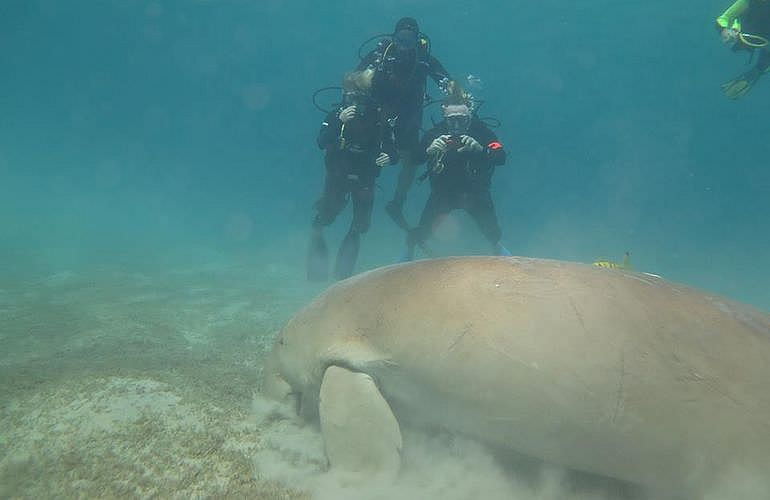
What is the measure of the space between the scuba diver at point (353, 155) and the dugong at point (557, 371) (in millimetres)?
5779

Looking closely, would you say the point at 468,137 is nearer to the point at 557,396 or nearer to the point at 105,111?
the point at 557,396

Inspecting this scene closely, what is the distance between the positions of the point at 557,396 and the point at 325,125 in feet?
24.2

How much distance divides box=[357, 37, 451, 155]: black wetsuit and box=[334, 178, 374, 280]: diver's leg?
3.75 ft

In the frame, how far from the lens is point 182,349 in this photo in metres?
5.14

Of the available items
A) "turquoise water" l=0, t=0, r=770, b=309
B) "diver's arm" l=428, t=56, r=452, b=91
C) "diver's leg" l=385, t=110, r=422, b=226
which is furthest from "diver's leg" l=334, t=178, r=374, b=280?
"turquoise water" l=0, t=0, r=770, b=309

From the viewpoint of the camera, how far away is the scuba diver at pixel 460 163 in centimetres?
801

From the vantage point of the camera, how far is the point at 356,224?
378 inches

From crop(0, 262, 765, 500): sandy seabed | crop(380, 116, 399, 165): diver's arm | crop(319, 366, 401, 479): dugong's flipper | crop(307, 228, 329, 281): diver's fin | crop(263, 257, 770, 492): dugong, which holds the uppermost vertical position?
crop(380, 116, 399, 165): diver's arm

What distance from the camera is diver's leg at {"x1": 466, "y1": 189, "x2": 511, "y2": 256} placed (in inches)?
343

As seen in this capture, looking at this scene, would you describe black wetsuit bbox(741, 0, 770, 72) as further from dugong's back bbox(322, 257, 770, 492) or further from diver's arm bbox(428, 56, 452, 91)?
dugong's back bbox(322, 257, 770, 492)

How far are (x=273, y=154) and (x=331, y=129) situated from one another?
10609 centimetres

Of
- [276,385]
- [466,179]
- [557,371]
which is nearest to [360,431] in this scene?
[557,371]

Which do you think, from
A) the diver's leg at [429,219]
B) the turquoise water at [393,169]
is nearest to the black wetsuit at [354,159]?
the diver's leg at [429,219]

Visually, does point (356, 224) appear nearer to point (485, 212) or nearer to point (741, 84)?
point (485, 212)
